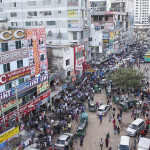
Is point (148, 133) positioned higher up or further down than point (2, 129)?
further down

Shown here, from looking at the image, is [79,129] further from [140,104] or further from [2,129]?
[140,104]

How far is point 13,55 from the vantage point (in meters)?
24.0

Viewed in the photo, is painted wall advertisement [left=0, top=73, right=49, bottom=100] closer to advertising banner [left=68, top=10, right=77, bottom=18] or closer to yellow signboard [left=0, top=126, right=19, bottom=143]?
yellow signboard [left=0, top=126, right=19, bottom=143]

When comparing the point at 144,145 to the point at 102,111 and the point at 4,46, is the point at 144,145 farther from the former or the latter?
the point at 4,46

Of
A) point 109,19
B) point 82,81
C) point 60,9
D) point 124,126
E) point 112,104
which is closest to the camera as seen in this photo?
point 124,126

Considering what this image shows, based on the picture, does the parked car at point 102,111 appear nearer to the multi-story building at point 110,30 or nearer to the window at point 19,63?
the window at point 19,63

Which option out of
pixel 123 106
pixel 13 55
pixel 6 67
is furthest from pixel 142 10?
pixel 6 67

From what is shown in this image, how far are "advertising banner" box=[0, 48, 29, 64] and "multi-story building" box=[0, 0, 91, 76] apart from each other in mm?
19844

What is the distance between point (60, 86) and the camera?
1287 inches

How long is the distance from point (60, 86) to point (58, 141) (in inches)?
510

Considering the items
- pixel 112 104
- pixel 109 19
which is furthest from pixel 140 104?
pixel 109 19

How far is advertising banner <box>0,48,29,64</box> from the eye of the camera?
22.7 meters

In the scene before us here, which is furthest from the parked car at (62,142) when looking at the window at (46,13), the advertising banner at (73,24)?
the window at (46,13)

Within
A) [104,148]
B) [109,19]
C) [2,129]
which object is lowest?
[104,148]
